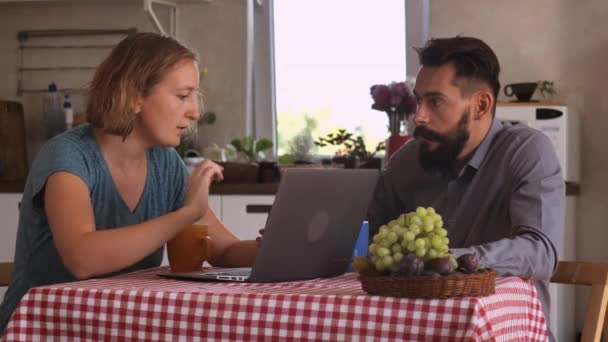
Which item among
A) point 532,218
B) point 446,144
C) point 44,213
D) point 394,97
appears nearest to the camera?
point 532,218

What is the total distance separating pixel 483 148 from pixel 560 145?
1869 mm

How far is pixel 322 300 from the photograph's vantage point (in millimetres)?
1460

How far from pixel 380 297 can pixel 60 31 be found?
3.66 metres

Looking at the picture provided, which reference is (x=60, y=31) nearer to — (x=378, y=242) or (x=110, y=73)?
(x=110, y=73)

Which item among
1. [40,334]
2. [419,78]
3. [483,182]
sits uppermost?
[419,78]

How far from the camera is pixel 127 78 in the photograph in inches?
84.7

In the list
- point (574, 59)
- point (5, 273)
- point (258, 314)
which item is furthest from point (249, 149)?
point (258, 314)

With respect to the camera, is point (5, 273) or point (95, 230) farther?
point (5, 273)

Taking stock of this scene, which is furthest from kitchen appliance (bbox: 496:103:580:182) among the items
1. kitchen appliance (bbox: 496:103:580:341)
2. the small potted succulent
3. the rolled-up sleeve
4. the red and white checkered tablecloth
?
the red and white checkered tablecloth

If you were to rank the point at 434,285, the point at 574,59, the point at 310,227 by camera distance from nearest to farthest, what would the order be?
1. the point at 434,285
2. the point at 310,227
3. the point at 574,59

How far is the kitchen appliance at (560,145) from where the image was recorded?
3986mm

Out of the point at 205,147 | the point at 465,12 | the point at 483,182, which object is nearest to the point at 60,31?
the point at 205,147

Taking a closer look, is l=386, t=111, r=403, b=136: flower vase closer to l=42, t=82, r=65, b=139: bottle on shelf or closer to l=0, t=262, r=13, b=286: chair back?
l=42, t=82, r=65, b=139: bottle on shelf

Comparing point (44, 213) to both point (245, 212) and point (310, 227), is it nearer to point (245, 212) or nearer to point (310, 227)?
point (310, 227)
